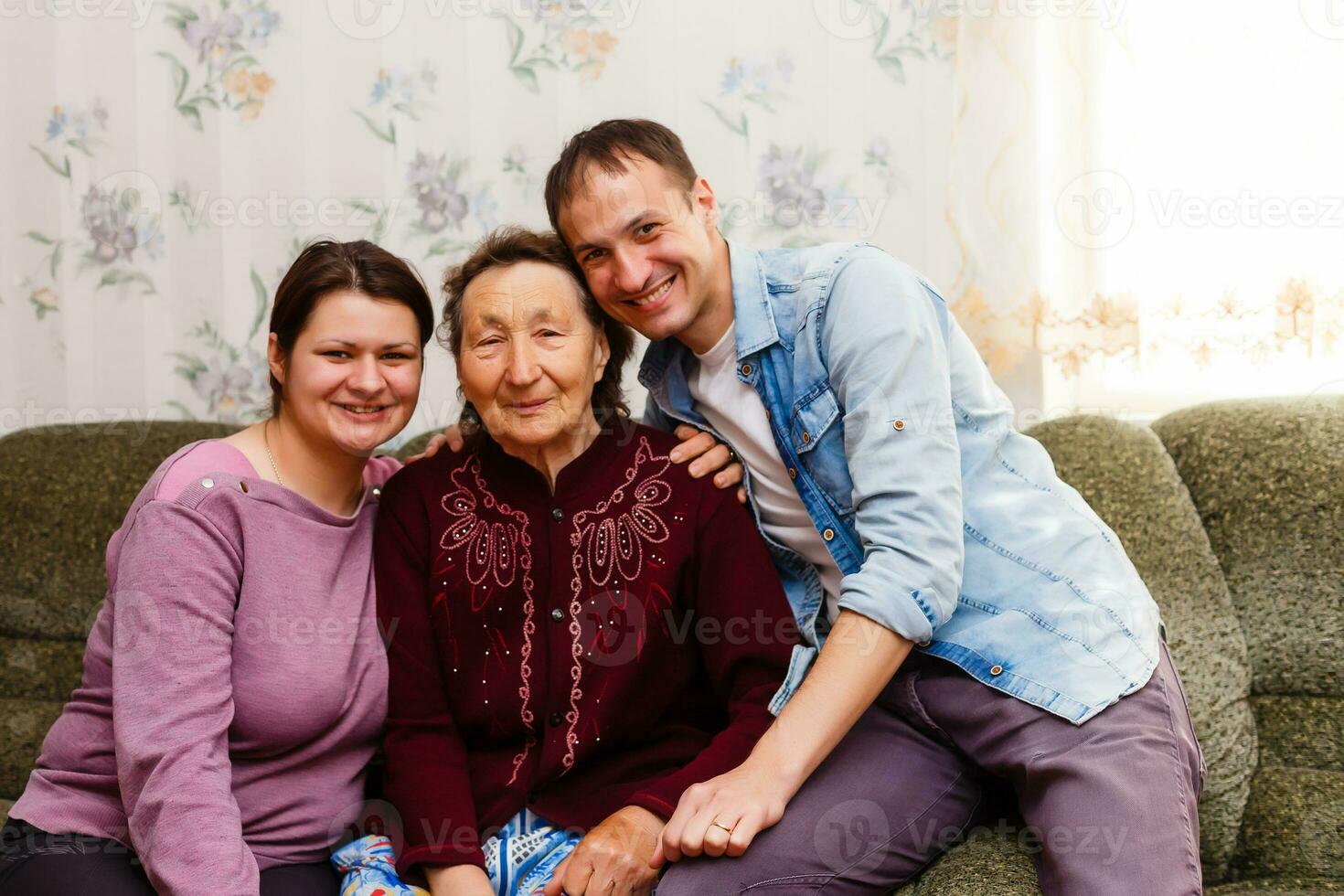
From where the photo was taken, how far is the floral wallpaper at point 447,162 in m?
1.98

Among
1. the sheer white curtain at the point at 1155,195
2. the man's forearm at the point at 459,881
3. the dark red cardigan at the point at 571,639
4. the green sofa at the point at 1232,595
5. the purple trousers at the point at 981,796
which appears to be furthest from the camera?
the sheer white curtain at the point at 1155,195

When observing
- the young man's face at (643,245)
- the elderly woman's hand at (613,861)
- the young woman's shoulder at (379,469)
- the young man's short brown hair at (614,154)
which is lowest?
the elderly woman's hand at (613,861)

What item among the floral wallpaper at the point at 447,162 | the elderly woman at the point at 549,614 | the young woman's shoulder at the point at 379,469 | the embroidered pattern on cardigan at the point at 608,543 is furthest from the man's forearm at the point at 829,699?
the floral wallpaper at the point at 447,162

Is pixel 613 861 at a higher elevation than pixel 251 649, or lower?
lower

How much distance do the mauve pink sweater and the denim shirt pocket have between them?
637mm

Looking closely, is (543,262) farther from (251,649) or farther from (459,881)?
(459,881)

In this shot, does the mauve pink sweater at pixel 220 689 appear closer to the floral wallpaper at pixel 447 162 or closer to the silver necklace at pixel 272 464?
the silver necklace at pixel 272 464

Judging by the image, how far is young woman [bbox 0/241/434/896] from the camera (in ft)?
4.13

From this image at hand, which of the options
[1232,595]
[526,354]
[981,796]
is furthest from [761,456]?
[1232,595]

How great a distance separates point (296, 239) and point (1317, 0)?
1.95 m

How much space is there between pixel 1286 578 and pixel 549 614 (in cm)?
115

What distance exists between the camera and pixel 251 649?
1357 millimetres

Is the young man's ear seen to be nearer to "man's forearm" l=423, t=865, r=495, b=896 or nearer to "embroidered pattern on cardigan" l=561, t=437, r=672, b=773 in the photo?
"embroidered pattern on cardigan" l=561, t=437, r=672, b=773

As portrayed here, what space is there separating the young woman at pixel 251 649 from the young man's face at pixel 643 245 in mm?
276
